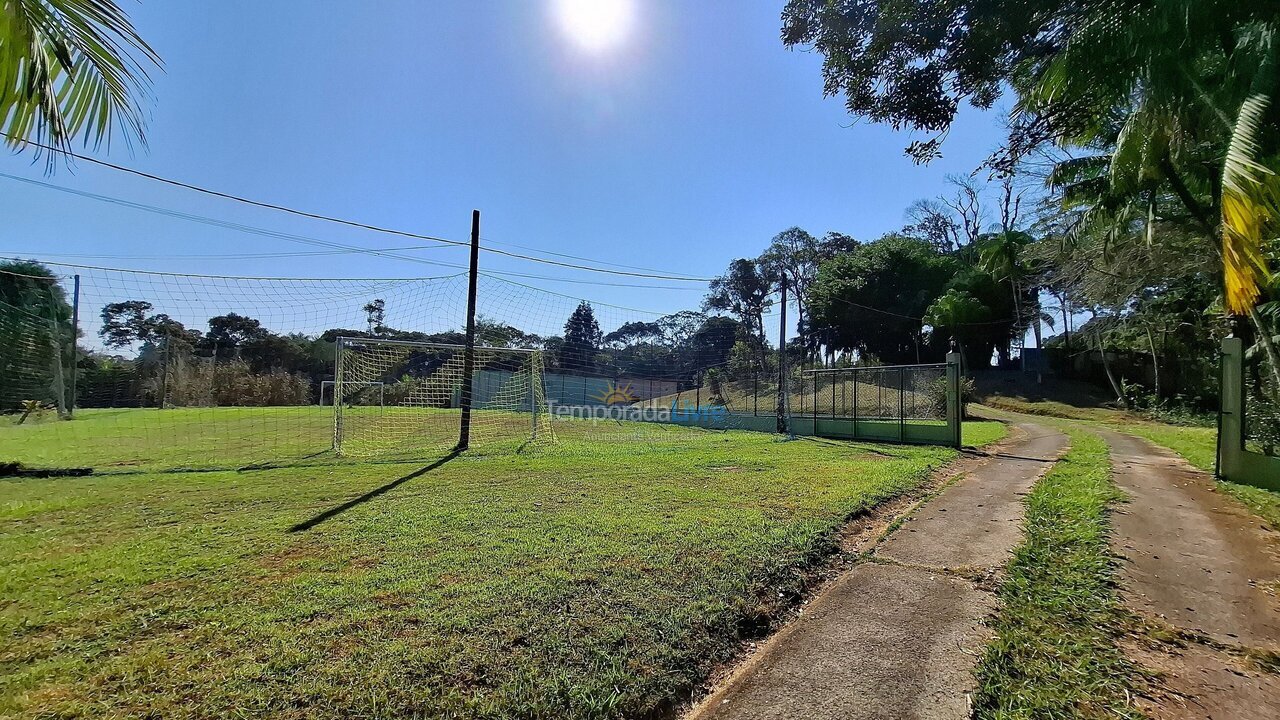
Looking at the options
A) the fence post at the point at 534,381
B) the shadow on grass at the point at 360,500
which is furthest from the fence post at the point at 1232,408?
the fence post at the point at 534,381

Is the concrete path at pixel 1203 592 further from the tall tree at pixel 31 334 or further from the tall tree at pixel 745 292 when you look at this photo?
the tall tree at pixel 745 292

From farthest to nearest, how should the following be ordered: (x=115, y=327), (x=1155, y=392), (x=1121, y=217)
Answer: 1. (x=1155, y=392)
2. (x=115, y=327)
3. (x=1121, y=217)

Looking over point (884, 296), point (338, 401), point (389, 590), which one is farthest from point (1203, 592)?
point (884, 296)

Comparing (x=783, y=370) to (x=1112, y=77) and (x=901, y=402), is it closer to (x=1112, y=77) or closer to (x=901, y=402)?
(x=901, y=402)

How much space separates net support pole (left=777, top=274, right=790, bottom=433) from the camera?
1293 cm

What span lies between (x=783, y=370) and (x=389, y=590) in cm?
1154

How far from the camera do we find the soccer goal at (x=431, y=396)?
9586mm

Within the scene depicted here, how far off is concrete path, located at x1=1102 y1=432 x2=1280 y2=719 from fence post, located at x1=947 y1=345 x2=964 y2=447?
4208 millimetres

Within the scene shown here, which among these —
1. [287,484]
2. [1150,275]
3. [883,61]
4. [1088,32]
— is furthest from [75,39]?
[1150,275]

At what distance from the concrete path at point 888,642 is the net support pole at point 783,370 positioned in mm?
8761

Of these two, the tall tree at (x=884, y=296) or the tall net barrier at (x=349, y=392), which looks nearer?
the tall net barrier at (x=349, y=392)

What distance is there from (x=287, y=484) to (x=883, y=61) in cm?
860

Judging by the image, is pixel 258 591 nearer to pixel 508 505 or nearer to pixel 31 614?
pixel 31 614

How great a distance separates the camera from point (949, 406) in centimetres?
1032
